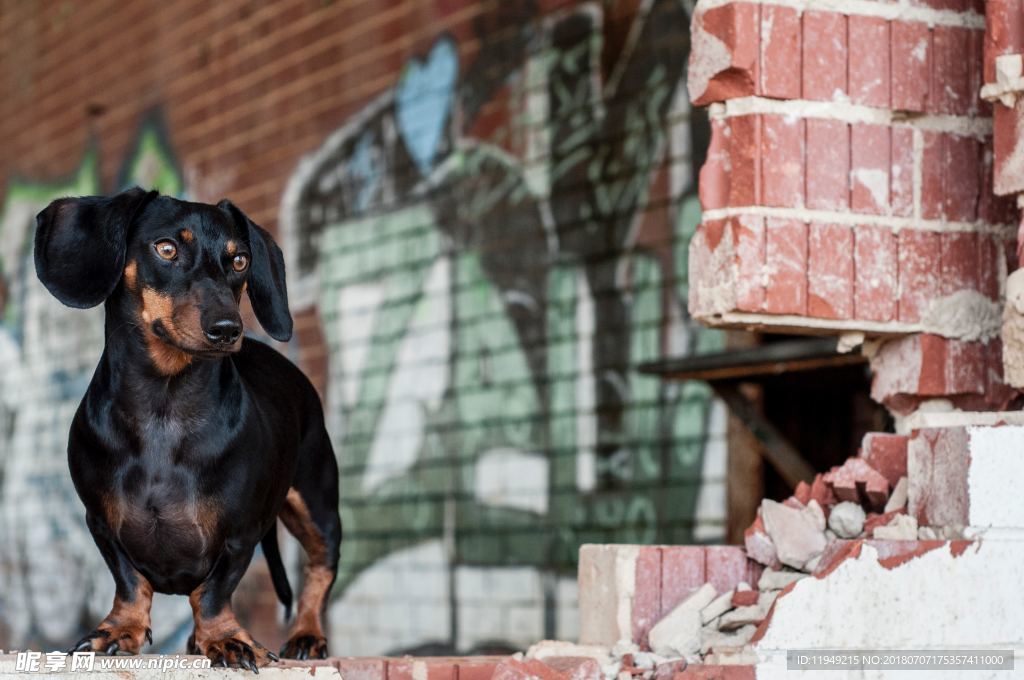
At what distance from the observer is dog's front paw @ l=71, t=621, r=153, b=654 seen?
3533mm

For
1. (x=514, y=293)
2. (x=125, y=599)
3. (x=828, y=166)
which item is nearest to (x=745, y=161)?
(x=828, y=166)

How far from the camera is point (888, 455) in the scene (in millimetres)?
4418

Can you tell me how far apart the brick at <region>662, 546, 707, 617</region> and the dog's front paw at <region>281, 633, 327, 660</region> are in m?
0.88

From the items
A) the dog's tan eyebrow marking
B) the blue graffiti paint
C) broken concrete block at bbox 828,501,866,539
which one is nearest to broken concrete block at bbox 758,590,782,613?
broken concrete block at bbox 828,501,866,539

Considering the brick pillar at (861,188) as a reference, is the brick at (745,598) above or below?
below

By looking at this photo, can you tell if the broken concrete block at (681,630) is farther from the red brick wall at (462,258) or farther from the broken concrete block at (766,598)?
the red brick wall at (462,258)

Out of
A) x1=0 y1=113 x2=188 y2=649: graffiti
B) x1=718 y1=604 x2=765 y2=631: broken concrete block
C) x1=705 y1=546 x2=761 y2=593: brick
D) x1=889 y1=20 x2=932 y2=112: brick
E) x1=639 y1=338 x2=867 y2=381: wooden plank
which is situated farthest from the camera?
x1=0 y1=113 x2=188 y2=649: graffiti

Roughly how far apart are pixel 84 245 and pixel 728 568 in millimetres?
1778

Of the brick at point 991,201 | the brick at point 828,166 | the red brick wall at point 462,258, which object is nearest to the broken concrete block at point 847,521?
the brick at point 828,166

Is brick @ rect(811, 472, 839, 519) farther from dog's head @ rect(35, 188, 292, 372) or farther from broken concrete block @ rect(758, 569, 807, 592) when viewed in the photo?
dog's head @ rect(35, 188, 292, 372)

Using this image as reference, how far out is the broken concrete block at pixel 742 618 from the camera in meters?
4.05

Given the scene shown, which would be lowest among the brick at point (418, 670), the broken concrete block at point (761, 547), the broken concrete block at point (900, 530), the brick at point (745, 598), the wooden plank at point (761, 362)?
the brick at point (418, 670)

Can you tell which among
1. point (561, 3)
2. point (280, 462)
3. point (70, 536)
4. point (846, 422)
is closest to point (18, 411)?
point (70, 536)

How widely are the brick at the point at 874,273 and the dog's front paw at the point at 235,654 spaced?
179 centimetres
